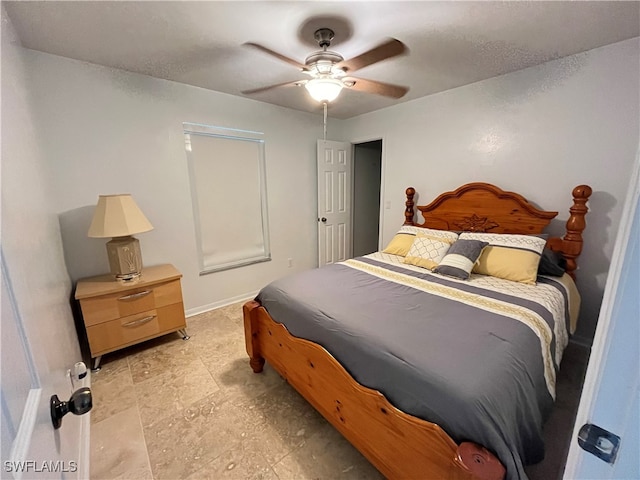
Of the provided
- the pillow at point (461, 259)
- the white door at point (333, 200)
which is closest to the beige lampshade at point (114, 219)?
the white door at point (333, 200)

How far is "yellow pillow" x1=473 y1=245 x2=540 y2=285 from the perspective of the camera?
2008 millimetres

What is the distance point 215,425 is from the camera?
1616 millimetres

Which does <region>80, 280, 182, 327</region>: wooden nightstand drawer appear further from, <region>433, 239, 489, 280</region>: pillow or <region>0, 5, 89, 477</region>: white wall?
<region>433, 239, 489, 280</region>: pillow

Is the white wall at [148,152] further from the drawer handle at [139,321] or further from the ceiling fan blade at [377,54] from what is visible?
the ceiling fan blade at [377,54]

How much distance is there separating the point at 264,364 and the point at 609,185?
9.86ft

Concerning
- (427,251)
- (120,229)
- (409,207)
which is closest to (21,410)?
(120,229)

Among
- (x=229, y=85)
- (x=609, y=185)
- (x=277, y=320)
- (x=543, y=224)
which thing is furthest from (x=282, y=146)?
(x=609, y=185)

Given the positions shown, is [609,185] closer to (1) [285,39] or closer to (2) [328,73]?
(2) [328,73]

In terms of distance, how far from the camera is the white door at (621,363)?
47 cm

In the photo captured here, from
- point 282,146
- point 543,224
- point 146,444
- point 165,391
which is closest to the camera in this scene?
point 146,444

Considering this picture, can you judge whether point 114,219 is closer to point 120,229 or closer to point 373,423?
point 120,229

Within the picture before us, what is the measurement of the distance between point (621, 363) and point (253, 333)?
1881 mm

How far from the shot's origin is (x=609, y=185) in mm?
2041

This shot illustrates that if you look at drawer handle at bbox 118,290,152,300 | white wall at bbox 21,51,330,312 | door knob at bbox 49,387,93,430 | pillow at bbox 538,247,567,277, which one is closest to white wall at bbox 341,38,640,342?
pillow at bbox 538,247,567,277
